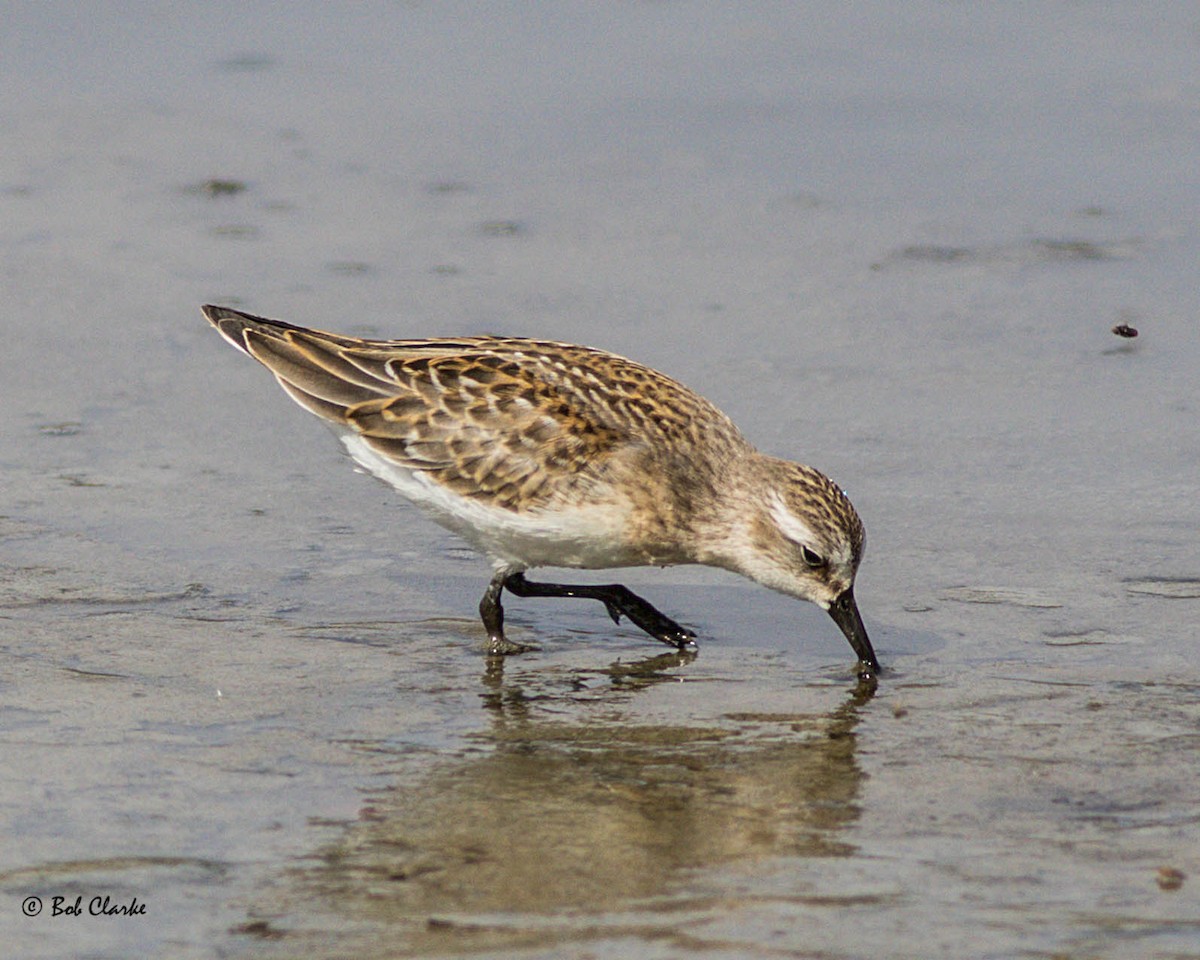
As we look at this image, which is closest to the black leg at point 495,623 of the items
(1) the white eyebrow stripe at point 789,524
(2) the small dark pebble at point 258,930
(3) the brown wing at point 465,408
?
(3) the brown wing at point 465,408

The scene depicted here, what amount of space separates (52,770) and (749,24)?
1132 centimetres

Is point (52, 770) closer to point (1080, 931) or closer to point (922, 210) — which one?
point (1080, 931)

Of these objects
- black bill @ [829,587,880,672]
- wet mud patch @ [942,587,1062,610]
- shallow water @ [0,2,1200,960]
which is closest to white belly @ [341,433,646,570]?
shallow water @ [0,2,1200,960]

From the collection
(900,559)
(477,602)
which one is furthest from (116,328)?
(900,559)

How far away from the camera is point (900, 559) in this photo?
9250mm

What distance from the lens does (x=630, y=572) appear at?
960 centimetres

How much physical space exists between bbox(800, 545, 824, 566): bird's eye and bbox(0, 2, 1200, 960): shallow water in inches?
17.7

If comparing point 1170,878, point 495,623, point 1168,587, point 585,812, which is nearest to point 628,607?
point 495,623

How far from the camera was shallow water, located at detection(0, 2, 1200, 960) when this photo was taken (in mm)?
6051

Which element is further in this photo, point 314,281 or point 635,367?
point 314,281

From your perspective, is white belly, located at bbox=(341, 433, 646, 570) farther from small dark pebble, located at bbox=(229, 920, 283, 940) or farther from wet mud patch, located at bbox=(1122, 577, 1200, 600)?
small dark pebble, located at bbox=(229, 920, 283, 940)

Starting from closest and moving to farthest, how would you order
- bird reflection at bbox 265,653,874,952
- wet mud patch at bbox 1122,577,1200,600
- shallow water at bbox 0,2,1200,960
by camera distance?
bird reflection at bbox 265,653,874,952, shallow water at bbox 0,2,1200,960, wet mud patch at bbox 1122,577,1200,600

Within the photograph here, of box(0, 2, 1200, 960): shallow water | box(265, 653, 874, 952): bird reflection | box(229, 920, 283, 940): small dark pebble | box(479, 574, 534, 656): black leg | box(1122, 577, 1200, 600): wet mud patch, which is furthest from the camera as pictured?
box(1122, 577, 1200, 600): wet mud patch

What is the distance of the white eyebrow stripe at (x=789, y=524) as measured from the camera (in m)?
8.25
